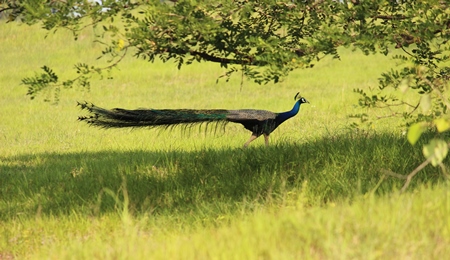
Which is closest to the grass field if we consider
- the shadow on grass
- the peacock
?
the shadow on grass

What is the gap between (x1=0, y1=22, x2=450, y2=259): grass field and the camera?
4.37 m

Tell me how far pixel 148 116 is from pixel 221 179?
1542 millimetres

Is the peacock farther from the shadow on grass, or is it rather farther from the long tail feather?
the shadow on grass

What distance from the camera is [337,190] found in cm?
667

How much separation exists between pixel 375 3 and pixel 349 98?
10308 millimetres

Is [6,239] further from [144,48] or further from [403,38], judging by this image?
[403,38]

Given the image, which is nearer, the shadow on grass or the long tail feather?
the shadow on grass

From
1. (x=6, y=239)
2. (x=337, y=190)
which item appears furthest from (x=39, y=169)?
(x=337, y=190)

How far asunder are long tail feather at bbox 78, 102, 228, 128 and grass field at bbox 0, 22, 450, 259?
17.2 inches

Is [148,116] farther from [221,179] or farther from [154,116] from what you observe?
[221,179]

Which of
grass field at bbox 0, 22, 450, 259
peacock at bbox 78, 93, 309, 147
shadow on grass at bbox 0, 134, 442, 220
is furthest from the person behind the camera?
peacock at bbox 78, 93, 309, 147

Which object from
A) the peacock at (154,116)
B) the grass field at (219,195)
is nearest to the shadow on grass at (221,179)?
the grass field at (219,195)

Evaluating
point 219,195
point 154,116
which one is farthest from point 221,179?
point 154,116

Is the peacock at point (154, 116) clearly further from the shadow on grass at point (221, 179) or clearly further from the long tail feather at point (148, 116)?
the shadow on grass at point (221, 179)
